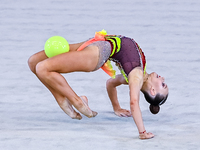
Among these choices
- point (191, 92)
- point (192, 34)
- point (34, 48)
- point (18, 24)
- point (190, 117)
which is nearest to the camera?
point (190, 117)

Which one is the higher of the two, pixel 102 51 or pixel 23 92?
pixel 102 51

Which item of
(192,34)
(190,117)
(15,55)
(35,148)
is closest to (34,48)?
(15,55)

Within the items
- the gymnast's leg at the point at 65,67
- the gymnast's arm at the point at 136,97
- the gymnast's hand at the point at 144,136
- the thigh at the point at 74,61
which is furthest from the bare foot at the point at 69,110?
the gymnast's hand at the point at 144,136

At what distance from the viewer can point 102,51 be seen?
3219mm

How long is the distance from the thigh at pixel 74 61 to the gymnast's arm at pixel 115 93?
402 mm

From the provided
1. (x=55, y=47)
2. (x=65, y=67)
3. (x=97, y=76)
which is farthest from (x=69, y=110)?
(x=97, y=76)

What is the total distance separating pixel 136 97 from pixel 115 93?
617mm

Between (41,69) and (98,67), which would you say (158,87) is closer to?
(98,67)

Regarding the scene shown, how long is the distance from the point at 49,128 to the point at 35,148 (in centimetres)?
48

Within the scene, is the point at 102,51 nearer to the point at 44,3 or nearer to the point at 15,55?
the point at 15,55

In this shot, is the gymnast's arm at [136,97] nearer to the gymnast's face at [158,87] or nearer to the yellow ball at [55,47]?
the gymnast's face at [158,87]

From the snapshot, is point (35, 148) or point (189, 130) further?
point (189, 130)

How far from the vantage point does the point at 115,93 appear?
361 cm

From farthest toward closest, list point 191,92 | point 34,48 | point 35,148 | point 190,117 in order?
point 34,48 < point 191,92 < point 190,117 < point 35,148
